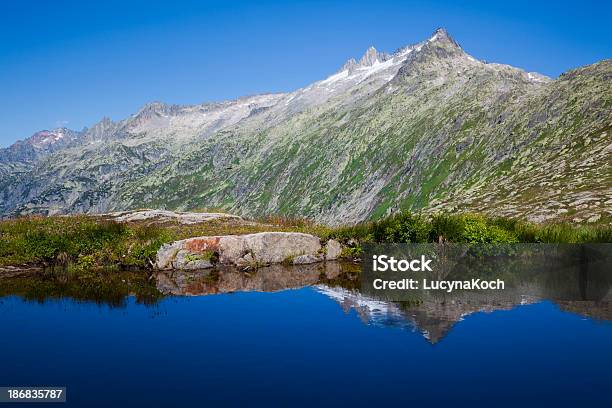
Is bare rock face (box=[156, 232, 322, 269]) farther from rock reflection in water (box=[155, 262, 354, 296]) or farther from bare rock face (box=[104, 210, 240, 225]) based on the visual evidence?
bare rock face (box=[104, 210, 240, 225])

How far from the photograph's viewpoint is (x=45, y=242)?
1410 inches

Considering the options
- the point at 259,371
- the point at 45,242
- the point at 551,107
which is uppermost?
the point at 551,107

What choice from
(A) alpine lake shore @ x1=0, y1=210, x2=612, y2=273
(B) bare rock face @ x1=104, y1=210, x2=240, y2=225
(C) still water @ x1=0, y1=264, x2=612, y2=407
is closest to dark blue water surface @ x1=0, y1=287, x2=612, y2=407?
(C) still water @ x1=0, y1=264, x2=612, y2=407

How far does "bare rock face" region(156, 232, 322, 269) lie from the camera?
3453cm

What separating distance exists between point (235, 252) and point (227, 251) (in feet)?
1.80

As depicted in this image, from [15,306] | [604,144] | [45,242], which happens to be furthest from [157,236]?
[604,144]

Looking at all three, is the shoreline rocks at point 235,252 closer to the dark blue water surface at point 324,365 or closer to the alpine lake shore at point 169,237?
the alpine lake shore at point 169,237

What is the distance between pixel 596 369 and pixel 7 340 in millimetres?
19594

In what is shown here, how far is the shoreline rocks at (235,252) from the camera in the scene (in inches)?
1361

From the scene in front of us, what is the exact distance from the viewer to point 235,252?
35188 millimetres

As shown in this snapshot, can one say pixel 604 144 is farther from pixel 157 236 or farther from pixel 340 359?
pixel 340 359

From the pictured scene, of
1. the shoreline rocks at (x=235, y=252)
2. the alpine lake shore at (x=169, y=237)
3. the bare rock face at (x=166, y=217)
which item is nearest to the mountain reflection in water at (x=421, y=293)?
the shoreline rocks at (x=235, y=252)

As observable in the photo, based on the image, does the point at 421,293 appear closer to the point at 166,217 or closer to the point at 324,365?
the point at 324,365

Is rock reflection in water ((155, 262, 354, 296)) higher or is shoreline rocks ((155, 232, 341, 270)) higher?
shoreline rocks ((155, 232, 341, 270))
